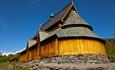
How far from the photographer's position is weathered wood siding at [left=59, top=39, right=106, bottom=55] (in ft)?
107

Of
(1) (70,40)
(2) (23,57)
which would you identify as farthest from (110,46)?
(2) (23,57)

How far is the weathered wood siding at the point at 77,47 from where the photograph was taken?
3262 cm

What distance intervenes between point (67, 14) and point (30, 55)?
10.3 metres

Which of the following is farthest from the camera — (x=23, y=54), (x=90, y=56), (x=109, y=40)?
(x=109, y=40)

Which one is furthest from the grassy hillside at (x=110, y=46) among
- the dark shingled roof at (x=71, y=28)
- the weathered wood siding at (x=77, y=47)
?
the weathered wood siding at (x=77, y=47)

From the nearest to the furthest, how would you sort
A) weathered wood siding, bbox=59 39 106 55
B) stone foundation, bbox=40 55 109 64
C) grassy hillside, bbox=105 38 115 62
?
stone foundation, bbox=40 55 109 64 → weathered wood siding, bbox=59 39 106 55 → grassy hillside, bbox=105 38 115 62

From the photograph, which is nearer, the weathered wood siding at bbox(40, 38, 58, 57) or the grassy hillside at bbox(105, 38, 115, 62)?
the weathered wood siding at bbox(40, 38, 58, 57)

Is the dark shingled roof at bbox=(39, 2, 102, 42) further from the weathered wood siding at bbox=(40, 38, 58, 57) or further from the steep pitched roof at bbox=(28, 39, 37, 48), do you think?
the steep pitched roof at bbox=(28, 39, 37, 48)

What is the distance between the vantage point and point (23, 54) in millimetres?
46375

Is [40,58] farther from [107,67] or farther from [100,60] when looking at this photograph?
[107,67]

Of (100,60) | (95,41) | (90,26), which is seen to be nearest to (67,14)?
(90,26)

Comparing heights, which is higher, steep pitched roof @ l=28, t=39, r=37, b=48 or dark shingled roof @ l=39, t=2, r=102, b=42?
dark shingled roof @ l=39, t=2, r=102, b=42

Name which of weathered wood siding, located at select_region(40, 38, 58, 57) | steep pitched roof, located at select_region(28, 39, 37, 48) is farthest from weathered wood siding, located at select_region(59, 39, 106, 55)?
steep pitched roof, located at select_region(28, 39, 37, 48)

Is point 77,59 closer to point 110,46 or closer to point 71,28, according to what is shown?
point 71,28
